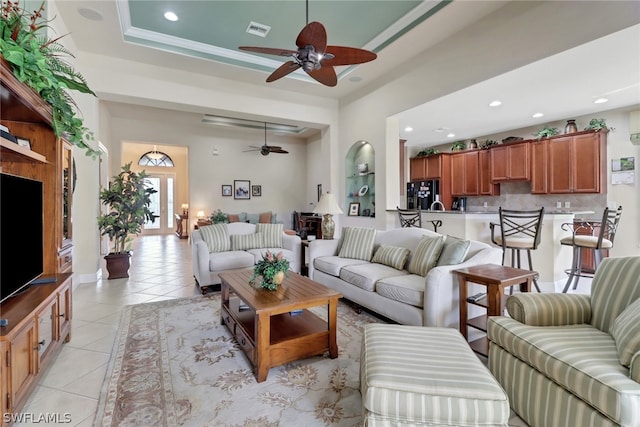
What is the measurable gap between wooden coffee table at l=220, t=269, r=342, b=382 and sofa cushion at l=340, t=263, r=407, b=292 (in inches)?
26.3

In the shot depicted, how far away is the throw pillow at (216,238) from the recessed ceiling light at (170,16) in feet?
9.01

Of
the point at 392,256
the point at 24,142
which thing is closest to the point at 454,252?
the point at 392,256

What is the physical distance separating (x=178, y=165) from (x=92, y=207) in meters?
7.43

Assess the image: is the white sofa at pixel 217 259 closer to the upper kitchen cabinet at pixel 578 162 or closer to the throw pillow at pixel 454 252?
the throw pillow at pixel 454 252

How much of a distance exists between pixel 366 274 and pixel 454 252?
891 millimetres

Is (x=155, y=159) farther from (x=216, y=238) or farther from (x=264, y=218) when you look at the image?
(x=216, y=238)

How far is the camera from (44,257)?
2.47 metres

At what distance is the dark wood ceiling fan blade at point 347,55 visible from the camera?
2.72 metres

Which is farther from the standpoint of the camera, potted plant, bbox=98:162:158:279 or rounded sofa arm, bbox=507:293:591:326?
potted plant, bbox=98:162:158:279

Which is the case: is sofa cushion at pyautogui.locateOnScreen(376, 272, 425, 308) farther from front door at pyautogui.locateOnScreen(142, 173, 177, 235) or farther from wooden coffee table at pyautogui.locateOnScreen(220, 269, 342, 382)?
front door at pyautogui.locateOnScreen(142, 173, 177, 235)

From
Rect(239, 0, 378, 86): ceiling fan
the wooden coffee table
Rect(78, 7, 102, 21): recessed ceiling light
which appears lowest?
the wooden coffee table

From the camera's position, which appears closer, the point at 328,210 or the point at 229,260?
the point at 229,260

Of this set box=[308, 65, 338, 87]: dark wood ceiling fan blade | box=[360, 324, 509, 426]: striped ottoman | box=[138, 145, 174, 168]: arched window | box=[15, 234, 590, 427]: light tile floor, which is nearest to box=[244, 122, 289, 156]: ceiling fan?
box=[15, 234, 590, 427]: light tile floor

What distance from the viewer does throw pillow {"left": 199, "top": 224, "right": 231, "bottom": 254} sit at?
4395 mm
